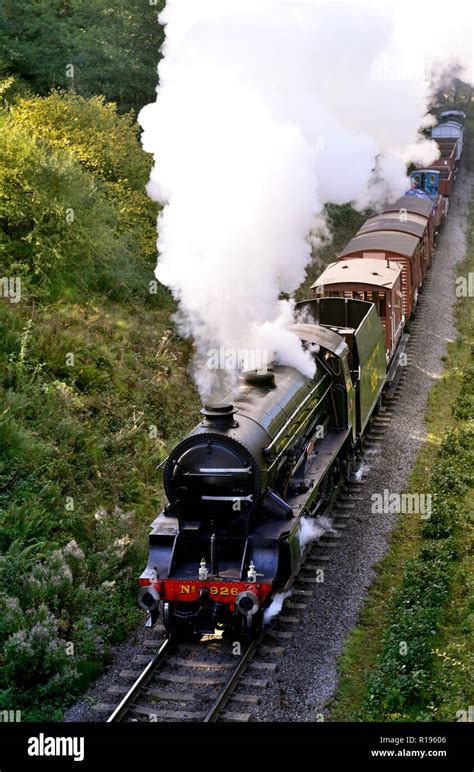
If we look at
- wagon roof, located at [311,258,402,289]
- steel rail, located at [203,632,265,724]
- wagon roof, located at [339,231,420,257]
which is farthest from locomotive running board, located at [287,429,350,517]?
wagon roof, located at [339,231,420,257]

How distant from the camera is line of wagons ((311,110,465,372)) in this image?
64.3ft

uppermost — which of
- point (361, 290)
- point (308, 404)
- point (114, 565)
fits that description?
point (361, 290)

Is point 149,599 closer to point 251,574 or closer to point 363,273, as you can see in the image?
point 251,574

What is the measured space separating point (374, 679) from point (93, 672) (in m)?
3.51

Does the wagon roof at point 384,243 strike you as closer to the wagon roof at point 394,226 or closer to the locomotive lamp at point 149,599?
the wagon roof at point 394,226

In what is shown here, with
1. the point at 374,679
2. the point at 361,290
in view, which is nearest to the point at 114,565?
the point at 374,679

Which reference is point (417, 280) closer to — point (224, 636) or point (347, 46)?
Result: point (347, 46)

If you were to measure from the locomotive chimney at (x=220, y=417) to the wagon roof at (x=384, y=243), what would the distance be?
1316 centimetres

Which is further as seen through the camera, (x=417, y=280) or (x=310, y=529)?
(x=417, y=280)

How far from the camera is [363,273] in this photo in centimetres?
2047

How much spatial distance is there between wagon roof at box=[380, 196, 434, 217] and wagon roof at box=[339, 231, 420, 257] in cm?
402

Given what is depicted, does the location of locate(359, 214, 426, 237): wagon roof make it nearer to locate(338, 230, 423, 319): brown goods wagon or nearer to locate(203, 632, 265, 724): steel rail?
locate(338, 230, 423, 319): brown goods wagon

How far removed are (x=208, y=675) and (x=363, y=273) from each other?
12.1m

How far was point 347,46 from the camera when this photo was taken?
1800 centimetres
